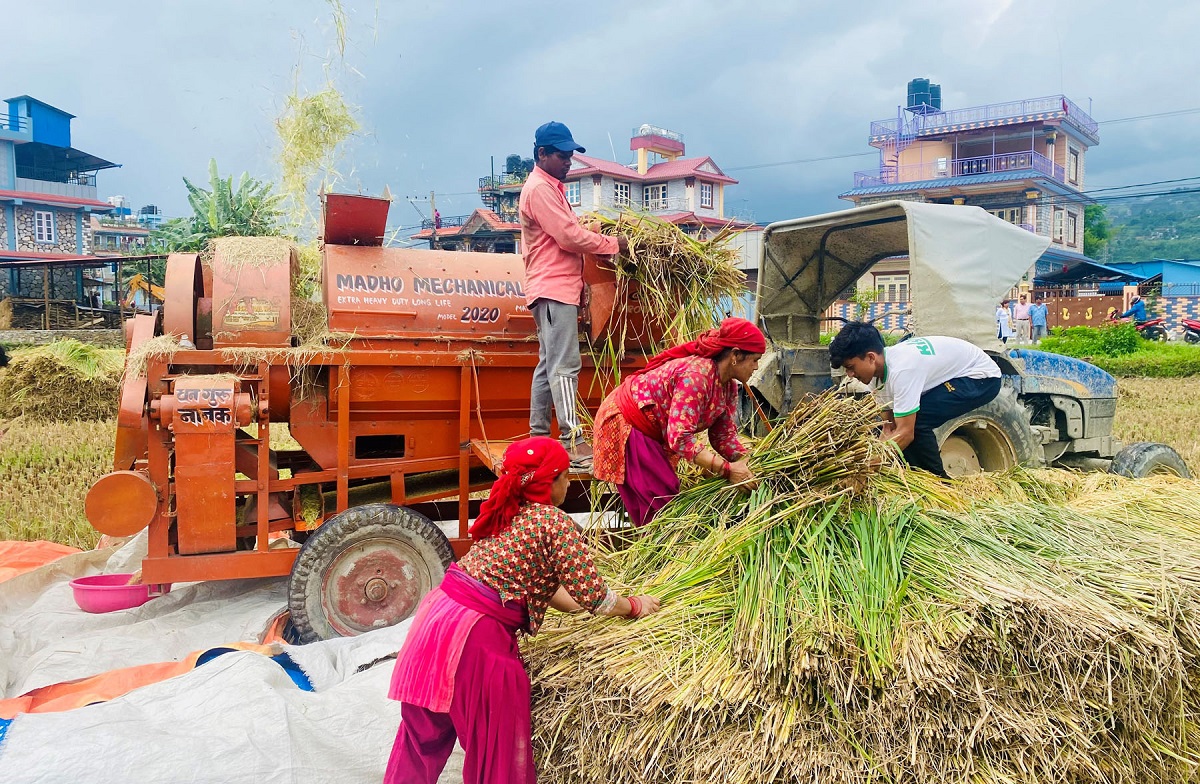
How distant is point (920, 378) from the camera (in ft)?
15.5

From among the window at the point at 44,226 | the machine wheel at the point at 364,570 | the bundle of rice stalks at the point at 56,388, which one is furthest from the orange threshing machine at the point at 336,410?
the window at the point at 44,226

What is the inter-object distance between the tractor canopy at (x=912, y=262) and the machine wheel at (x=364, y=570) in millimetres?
3253

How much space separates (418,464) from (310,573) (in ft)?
3.02

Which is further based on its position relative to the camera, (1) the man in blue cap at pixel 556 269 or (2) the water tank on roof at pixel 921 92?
(2) the water tank on roof at pixel 921 92

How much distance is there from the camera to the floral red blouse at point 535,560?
291 cm

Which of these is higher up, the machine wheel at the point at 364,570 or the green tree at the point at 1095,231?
the green tree at the point at 1095,231

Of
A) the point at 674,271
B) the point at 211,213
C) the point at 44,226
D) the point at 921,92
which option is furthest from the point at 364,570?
the point at 921,92

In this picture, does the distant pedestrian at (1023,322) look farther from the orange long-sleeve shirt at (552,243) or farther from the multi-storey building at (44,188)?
the multi-storey building at (44,188)

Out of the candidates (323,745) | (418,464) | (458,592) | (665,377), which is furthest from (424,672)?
(418,464)

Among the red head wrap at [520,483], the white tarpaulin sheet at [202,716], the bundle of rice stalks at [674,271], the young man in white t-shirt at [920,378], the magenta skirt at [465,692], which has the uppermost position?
the bundle of rice stalks at [674,271]

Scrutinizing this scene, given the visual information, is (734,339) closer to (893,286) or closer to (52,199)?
(893,286)

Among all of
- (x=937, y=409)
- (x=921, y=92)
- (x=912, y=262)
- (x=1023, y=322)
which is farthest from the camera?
(x=921, y=92)

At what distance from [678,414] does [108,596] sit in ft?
12.3

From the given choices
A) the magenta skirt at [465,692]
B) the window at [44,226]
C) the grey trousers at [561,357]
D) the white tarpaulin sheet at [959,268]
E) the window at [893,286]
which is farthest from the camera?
the window at [44,226]
